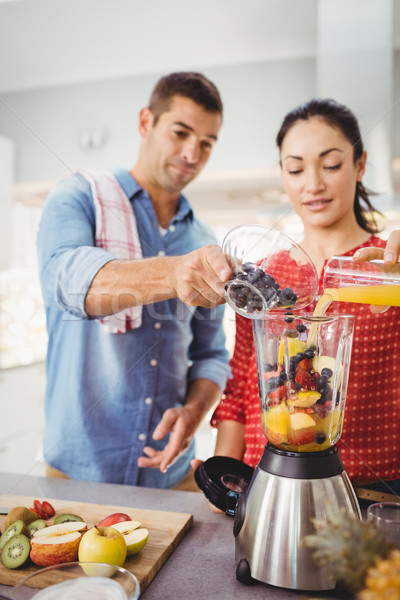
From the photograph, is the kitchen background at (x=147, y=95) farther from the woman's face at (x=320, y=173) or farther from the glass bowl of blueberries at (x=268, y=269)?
the glass bowl of blueberries at (x=268, y=269)

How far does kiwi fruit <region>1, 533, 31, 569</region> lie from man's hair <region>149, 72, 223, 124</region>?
1.20 m

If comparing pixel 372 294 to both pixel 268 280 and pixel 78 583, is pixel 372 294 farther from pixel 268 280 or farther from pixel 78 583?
pixel 78 583

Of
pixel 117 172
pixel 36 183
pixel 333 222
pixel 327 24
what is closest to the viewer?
pixel 333 222

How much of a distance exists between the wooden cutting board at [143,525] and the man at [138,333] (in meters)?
0.28

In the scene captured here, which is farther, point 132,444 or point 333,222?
point 132,444

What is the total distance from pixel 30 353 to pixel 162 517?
261 cm

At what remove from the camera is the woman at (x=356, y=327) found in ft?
3.38

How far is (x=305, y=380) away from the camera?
688 millimetres

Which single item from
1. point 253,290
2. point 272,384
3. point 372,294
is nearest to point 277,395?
point 272,384

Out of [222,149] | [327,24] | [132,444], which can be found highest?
[327,24]

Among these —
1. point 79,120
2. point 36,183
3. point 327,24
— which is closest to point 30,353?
point 36,183

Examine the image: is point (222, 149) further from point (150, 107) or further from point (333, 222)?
point (333, 222)

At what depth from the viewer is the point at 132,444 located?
1411mm

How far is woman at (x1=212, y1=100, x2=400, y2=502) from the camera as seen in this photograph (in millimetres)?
1030
